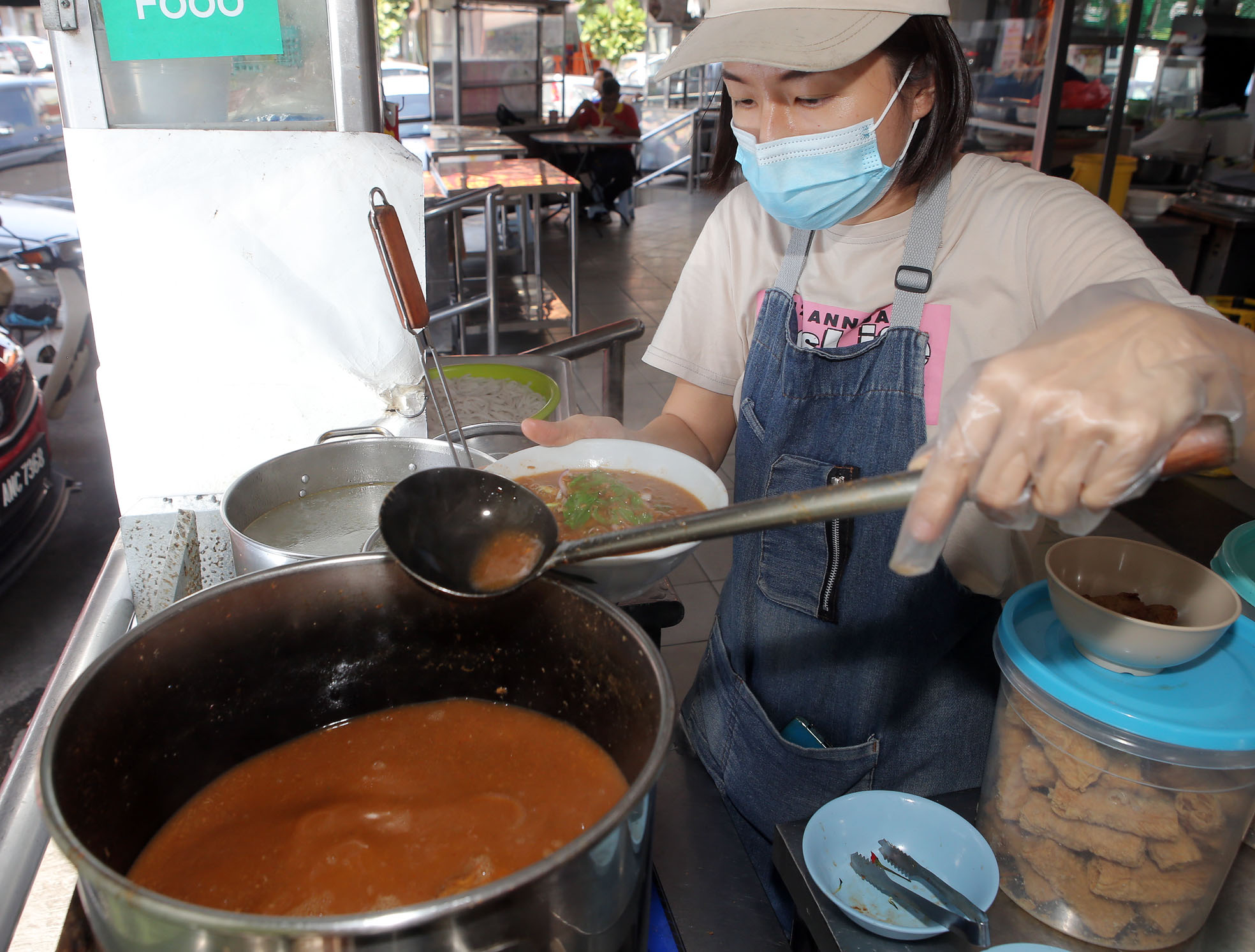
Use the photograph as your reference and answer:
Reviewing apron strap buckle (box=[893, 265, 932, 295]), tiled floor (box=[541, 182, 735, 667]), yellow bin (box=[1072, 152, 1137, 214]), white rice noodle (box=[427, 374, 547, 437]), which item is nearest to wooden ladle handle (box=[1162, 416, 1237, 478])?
apron strap buckle (box=[893, 265, 932, 295])

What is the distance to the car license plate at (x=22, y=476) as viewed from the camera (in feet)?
11.2

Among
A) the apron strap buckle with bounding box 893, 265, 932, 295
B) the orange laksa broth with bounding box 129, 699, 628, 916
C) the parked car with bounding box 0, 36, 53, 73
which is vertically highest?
the parked car with bounding box 0, 36, 53, 73

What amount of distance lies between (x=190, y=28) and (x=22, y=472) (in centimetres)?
292

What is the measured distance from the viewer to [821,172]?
56.1 inches

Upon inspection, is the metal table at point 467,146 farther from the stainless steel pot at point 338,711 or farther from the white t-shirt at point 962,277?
the stainless steel pot at point 338,711

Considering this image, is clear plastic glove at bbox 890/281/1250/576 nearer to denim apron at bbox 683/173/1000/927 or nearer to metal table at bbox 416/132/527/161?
denim apron at bbox 683/173/1000/927

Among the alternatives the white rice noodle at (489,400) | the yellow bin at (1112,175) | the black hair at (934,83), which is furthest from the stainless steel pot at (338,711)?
the yellow bin at (1112,175)

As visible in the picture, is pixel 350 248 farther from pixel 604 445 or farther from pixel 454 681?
pixel 454 681

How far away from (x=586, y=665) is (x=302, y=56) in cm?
114

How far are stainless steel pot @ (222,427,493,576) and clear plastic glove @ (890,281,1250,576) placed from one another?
0.82m

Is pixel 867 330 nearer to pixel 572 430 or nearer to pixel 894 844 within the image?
pixel 572 430

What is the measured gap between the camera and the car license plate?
3.43 m

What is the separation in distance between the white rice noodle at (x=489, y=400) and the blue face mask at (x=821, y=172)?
978mm

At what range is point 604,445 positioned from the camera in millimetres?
1450
